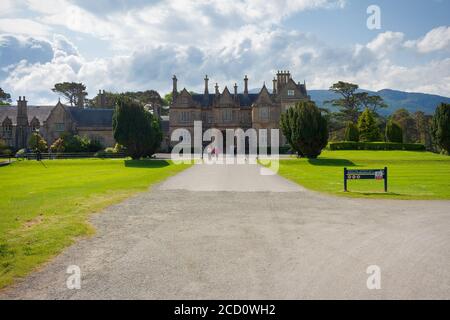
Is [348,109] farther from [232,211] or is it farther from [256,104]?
[232,211]

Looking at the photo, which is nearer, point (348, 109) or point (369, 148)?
point (369, 148)

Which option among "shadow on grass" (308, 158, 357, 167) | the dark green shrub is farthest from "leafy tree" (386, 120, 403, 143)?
the dark green shrub

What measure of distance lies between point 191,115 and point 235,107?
25.0 ft

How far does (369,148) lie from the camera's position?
196ft

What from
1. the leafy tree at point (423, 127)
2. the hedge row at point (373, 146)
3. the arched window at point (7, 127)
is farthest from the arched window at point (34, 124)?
the leafy tree at point (423, 127)

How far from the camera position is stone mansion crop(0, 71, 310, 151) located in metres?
67.4

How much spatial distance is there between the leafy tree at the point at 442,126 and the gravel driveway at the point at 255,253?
39185mm

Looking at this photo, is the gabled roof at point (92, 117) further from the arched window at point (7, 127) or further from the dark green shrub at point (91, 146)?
the arched window at point (7, 127)

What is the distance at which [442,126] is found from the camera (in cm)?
4934

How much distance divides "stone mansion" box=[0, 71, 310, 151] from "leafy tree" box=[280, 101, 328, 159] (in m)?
25.6

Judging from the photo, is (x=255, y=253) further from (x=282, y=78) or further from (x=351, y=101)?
(x=351, y=101)

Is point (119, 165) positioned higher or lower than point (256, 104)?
lower
